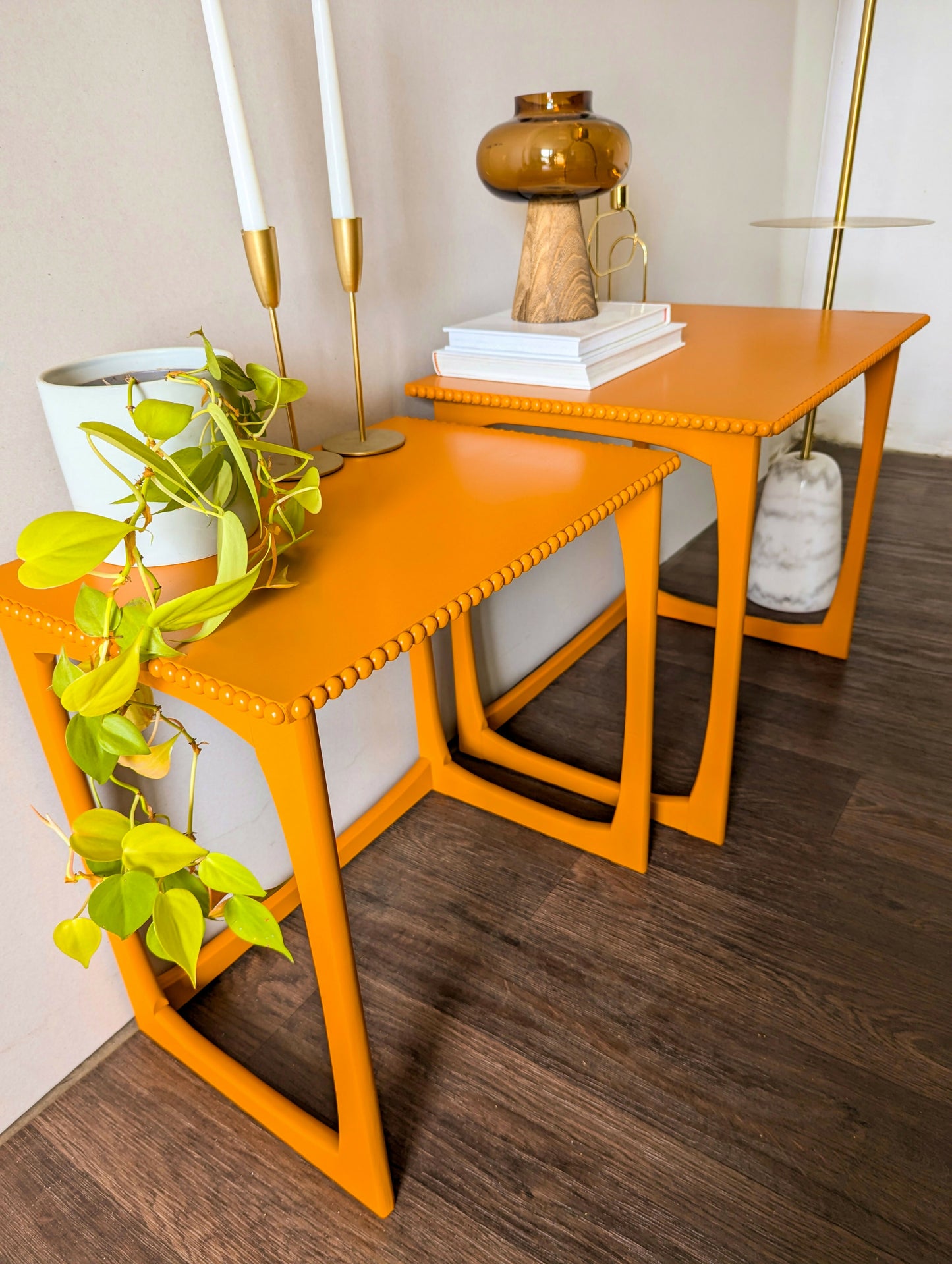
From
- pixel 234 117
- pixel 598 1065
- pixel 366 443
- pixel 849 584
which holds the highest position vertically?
pixel 234 117

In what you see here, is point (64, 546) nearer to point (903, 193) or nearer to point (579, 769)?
point (579, 769)

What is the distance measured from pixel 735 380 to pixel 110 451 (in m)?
0.80

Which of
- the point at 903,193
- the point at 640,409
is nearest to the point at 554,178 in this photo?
the point at 640,409

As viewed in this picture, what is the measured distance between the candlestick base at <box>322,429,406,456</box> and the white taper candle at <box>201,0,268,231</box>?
0.90 feet

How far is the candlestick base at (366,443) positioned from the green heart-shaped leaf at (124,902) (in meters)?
0.55

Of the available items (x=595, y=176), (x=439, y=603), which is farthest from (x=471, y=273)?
(x=439, y=603)

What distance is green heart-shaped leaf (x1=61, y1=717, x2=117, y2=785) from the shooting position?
617 mm

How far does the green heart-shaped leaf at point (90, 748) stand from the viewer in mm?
617

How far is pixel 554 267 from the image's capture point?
116 centimetres

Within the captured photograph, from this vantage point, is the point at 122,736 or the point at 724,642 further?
the point at 724,642

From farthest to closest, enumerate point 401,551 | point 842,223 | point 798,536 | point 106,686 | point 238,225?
point 798,536, point 842,223, point 238,225, point 401,551, point 106,686

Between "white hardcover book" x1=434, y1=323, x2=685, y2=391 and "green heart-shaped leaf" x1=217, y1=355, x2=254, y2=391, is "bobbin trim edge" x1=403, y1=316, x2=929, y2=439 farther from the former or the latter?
"green heart-shaped leaf" x1=217, y1=355, x2=254, y2=391

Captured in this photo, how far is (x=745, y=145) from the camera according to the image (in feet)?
7.02

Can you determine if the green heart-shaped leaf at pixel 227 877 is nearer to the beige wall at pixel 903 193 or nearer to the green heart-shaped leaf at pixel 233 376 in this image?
the green heart-shaped leaf at pixel 233 376
